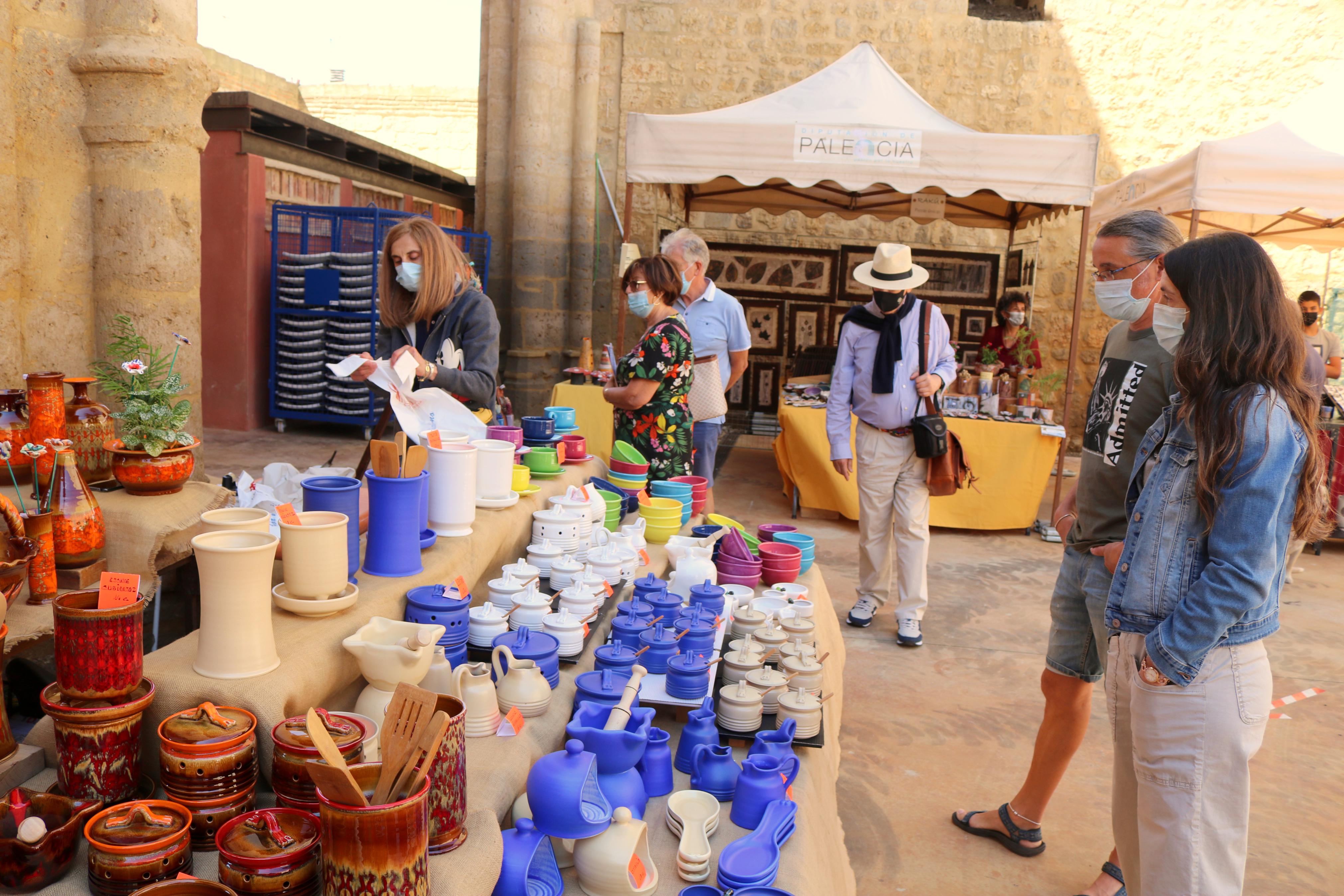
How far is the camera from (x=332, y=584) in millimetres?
1771

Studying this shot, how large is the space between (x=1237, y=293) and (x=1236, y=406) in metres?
0.22

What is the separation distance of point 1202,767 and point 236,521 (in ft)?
6.09

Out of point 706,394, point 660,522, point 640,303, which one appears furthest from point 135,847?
point 706,394

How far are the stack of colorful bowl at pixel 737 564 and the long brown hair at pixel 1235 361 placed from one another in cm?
142

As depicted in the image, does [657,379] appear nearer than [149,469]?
No

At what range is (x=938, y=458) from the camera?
4.37 m

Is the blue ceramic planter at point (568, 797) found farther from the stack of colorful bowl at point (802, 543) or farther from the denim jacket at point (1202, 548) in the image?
the stack of colorful bowl at point (802, 543)

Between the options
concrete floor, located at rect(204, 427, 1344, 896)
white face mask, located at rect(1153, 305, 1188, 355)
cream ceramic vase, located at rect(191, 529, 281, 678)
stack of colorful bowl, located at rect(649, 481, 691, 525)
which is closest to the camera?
cream ceramic vase, located at rect(191, 529, 281, 678)

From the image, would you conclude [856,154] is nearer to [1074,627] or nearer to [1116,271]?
[1116,271]

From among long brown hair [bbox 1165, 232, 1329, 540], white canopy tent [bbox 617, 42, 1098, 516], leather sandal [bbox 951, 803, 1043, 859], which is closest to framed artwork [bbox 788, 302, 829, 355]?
white canopy tent [bbox 617, 42, 1098, 516]

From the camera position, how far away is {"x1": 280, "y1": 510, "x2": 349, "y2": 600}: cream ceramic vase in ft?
5.66

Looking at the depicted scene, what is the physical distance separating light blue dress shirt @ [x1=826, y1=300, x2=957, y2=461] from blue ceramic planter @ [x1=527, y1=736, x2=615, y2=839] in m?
3.11

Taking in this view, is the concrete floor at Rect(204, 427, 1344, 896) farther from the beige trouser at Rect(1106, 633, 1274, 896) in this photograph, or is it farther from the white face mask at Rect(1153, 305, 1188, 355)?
the white face mask at Rect(1153, 305, 1188, 355)

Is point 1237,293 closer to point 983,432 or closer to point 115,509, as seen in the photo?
point 115,509
